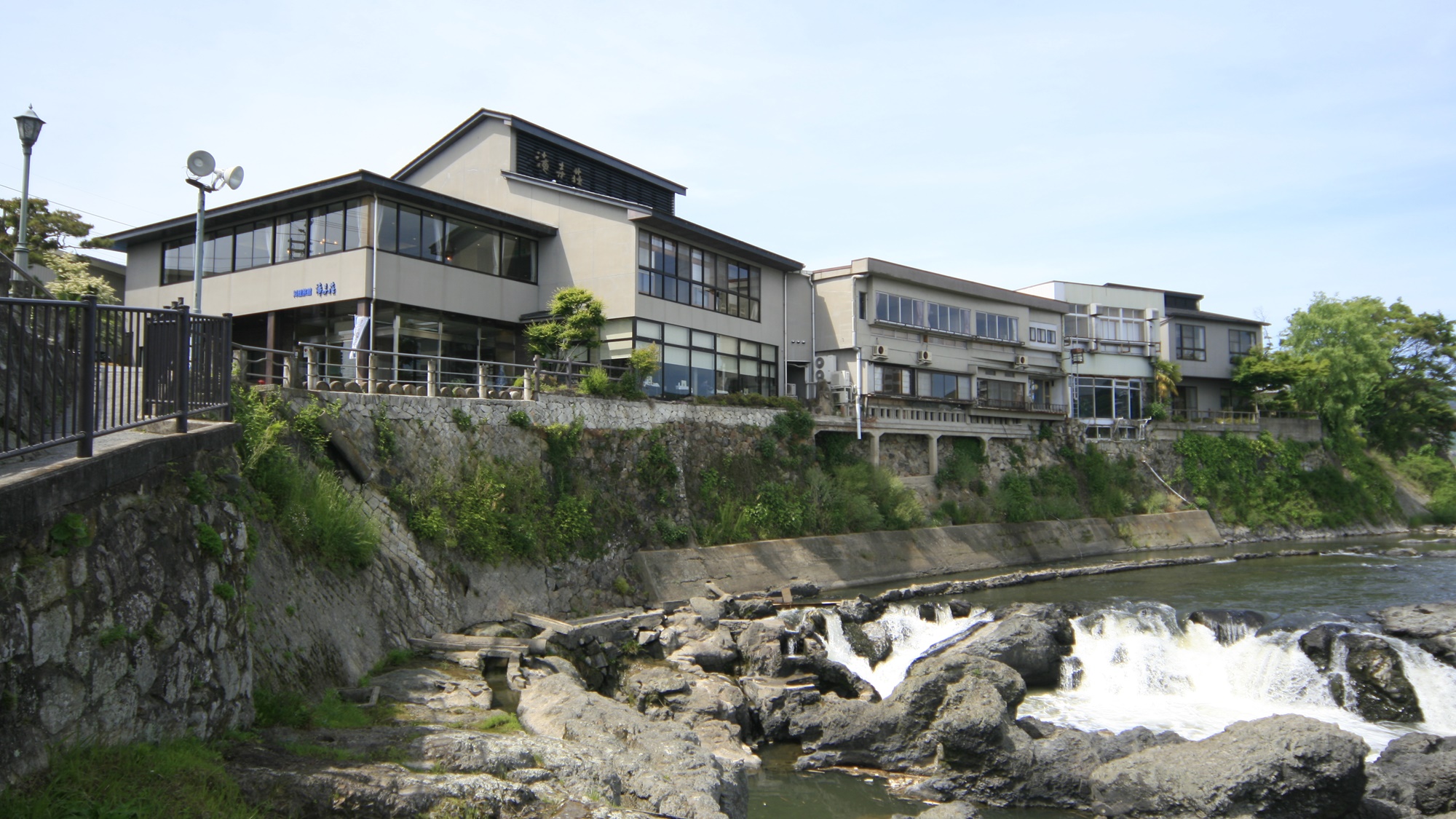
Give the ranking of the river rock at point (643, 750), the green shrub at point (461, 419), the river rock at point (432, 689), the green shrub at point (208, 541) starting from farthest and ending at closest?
1. the green shrub at point (461, 419)
2. the river rock at point (432, 689)
3. the river rock at point (643, 750)
4. the green shrub at point (208, 541)

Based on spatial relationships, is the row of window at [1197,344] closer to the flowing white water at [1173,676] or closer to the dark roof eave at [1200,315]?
the dark roof eave at [1200,315]

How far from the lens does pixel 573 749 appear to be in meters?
10.6

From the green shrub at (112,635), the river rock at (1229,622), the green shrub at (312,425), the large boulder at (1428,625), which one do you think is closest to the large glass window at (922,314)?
the river rock at (1229,622)

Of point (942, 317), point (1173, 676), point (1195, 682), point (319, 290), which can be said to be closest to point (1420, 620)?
point (1195, 682)

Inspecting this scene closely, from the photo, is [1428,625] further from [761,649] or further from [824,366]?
[824,366]

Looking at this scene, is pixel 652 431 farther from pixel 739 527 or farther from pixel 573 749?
pixel 573 749

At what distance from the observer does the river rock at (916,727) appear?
13.6 m

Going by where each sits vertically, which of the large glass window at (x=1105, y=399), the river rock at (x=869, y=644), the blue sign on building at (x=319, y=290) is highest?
the blue sign on building at (x=319, y=290)

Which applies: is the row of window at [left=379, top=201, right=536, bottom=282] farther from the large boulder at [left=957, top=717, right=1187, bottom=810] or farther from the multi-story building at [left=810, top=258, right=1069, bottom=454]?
the large boulder at [left=957, top=717, right=1187, bottom=810]

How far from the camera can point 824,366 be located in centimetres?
3894

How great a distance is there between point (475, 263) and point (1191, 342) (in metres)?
45.1

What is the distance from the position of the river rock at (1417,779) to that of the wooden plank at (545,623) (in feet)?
42.0

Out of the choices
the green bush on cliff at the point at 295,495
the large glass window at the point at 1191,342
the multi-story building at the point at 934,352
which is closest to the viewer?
the green bush on cliff at the point at 295,495

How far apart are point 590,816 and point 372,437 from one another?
44.4 feet
